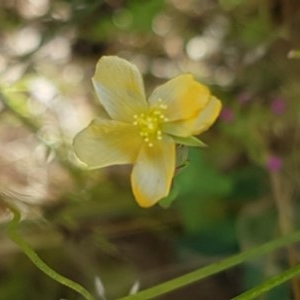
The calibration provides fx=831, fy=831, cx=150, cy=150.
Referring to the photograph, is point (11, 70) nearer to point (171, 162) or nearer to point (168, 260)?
point (168, 260)

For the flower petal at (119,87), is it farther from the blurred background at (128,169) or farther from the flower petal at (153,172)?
the blurred background at (128,169)

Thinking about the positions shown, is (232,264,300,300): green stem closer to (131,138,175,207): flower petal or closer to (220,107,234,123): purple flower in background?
(131,138,175,207): flower petal

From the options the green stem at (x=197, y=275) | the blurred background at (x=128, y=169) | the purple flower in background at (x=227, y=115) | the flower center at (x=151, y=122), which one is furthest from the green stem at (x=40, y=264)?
the purple flower in background at (x=227, y=115)

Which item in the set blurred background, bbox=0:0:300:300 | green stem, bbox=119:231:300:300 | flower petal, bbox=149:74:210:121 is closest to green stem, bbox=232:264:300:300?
green stem, bbox=119:231:300:300

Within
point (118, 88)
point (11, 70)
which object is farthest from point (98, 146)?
point (11, 70)

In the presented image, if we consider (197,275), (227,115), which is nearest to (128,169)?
(227,115)

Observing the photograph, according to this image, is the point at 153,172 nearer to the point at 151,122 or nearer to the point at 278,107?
the point at 151,122
